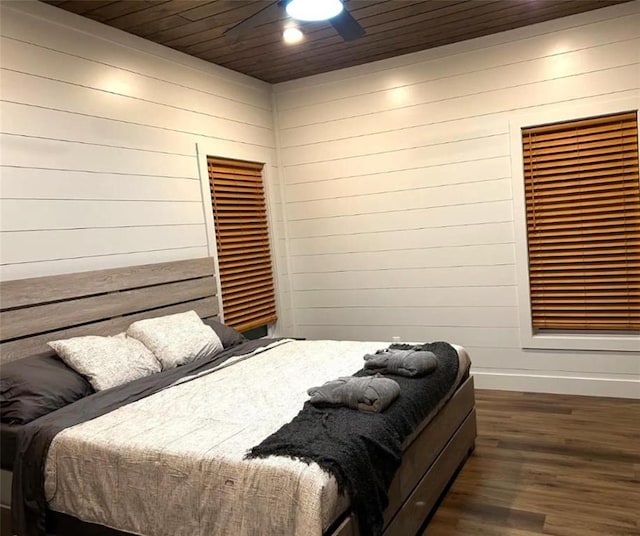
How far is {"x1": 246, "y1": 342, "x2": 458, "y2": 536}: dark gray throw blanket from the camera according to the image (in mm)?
1801

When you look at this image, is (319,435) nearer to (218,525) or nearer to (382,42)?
(218,525)

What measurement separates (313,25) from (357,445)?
290 centimetres

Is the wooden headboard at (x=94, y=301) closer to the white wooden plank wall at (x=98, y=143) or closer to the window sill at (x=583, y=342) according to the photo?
the white wooden plank wall at (x=98, y=143)

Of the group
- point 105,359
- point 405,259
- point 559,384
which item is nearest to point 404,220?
point 405,259

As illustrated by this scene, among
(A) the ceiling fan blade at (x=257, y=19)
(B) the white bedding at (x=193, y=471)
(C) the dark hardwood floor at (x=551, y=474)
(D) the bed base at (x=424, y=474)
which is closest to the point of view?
(B) the white bedding at (x=193, y=471)

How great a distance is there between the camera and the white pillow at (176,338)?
3.12 meters

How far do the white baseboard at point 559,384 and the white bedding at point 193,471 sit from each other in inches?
90.0

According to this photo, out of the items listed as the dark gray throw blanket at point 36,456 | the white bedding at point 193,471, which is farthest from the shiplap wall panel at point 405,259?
the dark gray throw blanket at point 36,456

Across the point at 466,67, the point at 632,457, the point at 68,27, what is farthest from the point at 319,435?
the point at 466,67

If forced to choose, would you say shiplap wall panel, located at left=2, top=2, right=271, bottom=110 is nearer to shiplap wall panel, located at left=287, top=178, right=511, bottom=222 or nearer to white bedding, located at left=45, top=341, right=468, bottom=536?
shiplap wall panel, located at left=287, top=178, right=511, bottom=222

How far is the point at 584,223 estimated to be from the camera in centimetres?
402

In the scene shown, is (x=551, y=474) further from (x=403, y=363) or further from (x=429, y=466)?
(x=403, y=363)

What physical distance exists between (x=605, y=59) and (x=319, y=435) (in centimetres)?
348

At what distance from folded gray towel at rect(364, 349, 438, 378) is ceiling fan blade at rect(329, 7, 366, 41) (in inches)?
69.1
